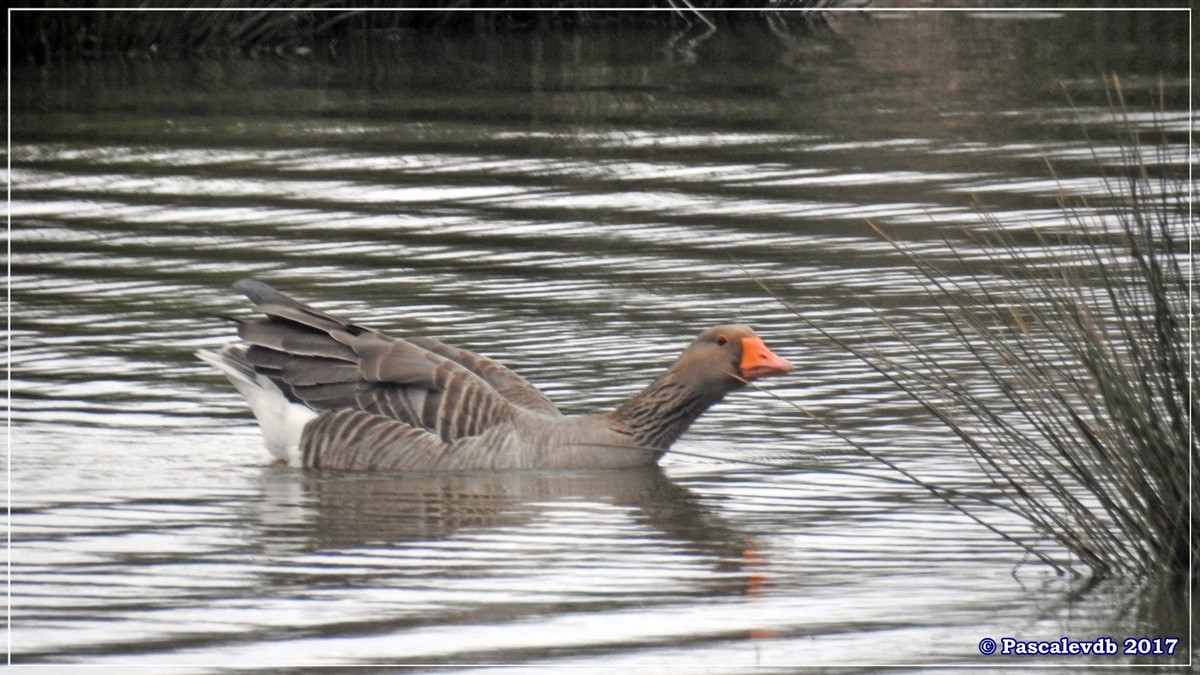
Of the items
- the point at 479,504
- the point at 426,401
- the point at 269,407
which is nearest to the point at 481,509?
the point at 479,504

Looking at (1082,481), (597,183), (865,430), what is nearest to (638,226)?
(597,183)

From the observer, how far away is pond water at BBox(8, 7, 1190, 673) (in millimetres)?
6277

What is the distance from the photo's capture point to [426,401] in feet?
28.4

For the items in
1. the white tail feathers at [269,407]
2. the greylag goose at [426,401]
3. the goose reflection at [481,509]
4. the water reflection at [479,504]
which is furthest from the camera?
the white tail feathers at [269,407]

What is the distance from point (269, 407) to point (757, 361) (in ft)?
7.62

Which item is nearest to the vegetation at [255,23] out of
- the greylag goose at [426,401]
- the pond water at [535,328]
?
the pond water at [535,328]

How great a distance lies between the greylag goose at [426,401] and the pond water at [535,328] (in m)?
0.15

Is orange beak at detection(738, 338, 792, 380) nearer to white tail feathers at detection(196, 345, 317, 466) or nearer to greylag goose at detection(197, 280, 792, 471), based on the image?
greylag goose at detection(197, 280, 792, 471)

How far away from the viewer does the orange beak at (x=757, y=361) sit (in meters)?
8.47

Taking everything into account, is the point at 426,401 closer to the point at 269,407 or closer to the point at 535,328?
the point at 269,407

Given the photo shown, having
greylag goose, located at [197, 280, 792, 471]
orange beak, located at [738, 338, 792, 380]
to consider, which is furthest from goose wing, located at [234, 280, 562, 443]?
orange beak, located at [738, 338, 792, 380]

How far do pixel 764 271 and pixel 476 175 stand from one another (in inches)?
177

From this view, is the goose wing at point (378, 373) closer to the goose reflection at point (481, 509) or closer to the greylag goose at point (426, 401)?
the greylag goose at point (426, 401)

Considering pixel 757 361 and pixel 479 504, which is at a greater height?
pixel 757 361
